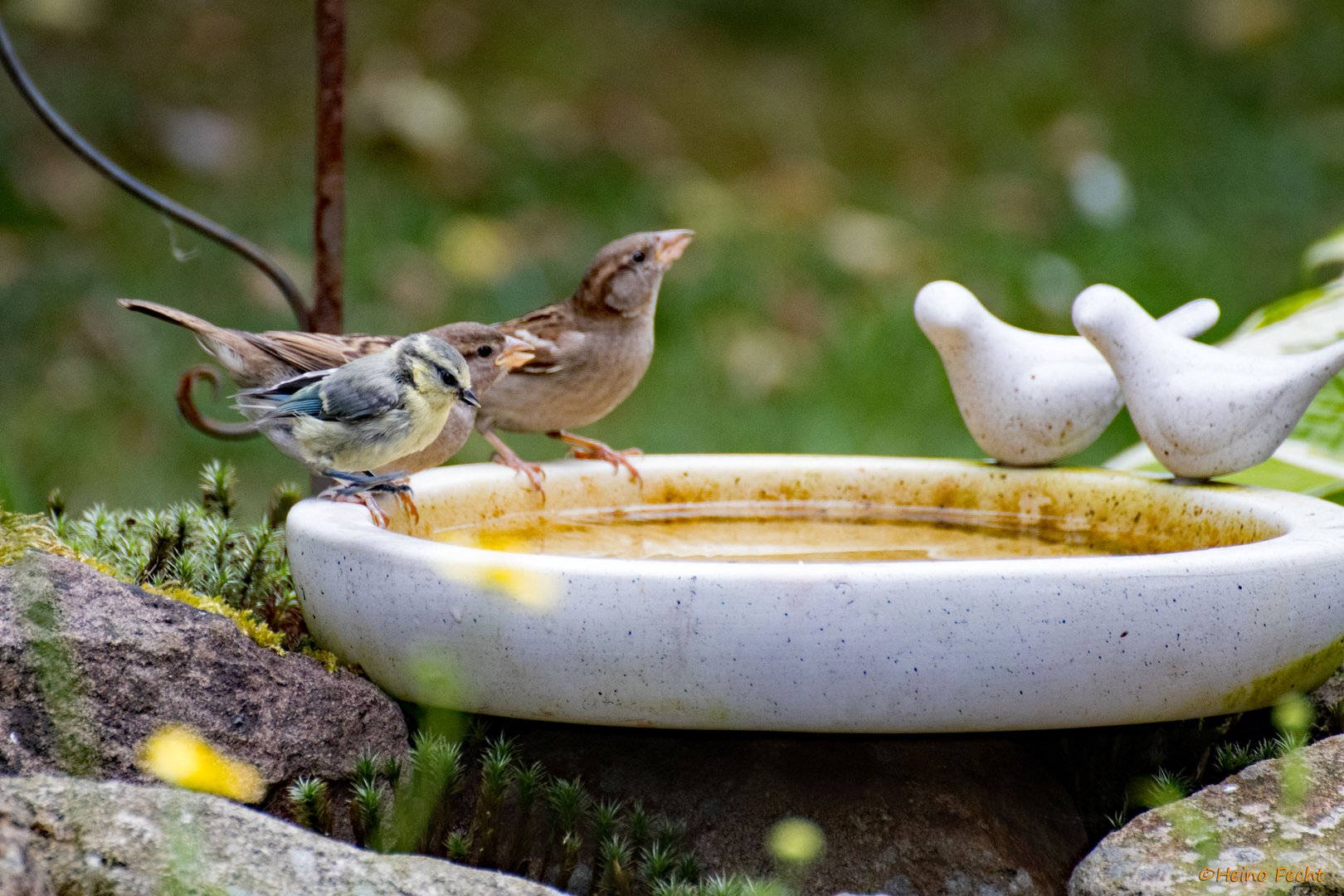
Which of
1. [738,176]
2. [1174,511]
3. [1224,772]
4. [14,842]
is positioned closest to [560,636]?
[14,842]

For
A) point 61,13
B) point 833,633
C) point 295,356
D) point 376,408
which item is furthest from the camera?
point 61,13

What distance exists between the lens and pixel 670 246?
154 inches

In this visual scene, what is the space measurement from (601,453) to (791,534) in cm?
56

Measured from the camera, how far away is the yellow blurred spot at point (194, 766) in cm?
231

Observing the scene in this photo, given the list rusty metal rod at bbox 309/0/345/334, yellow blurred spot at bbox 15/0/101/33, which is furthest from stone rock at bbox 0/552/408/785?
yellow blurred spot at bbox 15/0/101/33

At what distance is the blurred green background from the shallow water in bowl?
2.77m

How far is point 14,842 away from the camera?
5.78 ft

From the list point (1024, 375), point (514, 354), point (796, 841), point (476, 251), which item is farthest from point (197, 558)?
point (476, 251)

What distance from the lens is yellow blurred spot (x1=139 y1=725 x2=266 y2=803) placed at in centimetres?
231

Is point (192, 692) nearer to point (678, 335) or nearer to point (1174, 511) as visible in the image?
point (1174, 511)

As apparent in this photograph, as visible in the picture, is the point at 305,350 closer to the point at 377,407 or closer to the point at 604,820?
the point at 377,407

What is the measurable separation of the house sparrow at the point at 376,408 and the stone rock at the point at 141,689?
413 mm

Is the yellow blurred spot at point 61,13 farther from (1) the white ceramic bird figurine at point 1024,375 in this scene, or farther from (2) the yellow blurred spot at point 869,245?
(1) the white ceramic bird figurine at point 1024,375

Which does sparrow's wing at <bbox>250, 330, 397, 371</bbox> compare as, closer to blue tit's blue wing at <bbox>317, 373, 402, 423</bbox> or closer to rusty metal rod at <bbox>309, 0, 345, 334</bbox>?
rusty metal rod at <bbox>309, 0, 345, 334</bbox>
